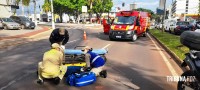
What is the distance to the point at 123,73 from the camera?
980 centimetres

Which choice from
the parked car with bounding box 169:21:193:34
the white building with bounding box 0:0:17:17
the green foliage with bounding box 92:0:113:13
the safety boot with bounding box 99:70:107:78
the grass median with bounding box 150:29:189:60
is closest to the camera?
the safety boot with bounding box 99:70:107:78

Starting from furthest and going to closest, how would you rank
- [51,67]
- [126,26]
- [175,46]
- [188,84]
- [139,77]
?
[126,26]
[175,46]
[139,77]
[51,67]
[188,84]

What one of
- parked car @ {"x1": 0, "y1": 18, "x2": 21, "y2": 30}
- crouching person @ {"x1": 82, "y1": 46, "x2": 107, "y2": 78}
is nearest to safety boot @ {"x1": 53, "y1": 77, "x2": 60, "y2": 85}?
crouching person @ {"x1": 82, "y1": 46, "x2": 107, "y2": 78}

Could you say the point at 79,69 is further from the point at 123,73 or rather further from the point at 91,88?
the point at 123,73

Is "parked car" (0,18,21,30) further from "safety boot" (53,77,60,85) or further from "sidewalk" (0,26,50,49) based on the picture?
"safety boot" (53,77,60,85)

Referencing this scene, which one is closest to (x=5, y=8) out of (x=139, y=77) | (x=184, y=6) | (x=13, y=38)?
(x=13, y=38)

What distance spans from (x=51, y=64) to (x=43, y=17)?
13787 cm

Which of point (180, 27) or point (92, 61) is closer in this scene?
point (92, 61)

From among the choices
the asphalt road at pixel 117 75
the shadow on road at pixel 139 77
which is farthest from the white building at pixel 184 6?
the shadow on road at pixel 139 77

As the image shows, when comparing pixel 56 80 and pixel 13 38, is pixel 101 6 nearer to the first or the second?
pixel 13 38

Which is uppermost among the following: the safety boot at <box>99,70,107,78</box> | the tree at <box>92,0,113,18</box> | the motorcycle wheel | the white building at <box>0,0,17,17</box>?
the tree at <box>92,0,113,18</box>

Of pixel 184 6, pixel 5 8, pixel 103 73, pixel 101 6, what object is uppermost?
pixel 184 6

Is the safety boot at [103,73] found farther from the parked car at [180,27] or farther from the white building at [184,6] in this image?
the white building at [184,6]

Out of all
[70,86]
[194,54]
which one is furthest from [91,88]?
[194,54]
